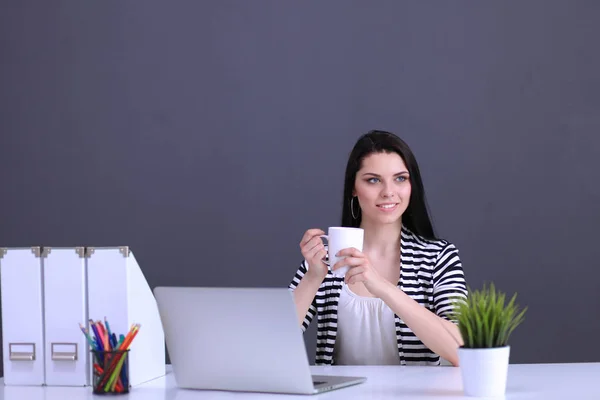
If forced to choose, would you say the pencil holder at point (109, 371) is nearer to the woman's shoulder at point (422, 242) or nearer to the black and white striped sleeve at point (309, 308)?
the black and white striped sleeve at point (309, 308)

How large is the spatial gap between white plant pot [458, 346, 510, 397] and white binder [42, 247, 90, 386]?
80 centimetres

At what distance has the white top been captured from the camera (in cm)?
250

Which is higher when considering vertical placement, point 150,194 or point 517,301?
point 150,194

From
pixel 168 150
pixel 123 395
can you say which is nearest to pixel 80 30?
pixel 168 150

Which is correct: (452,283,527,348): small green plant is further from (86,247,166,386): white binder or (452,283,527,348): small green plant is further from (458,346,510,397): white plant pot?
(86,247,166,386): white binder

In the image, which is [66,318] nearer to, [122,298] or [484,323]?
[122,298]

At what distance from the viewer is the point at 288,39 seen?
143 inches

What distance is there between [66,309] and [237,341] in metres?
0.43

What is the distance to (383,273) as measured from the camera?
2615mm

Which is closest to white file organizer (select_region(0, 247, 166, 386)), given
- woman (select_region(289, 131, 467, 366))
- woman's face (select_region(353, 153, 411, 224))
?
woman (select_region(289, 131, 467, 366))

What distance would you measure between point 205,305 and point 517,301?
6.85 feet

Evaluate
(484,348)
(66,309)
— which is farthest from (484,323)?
(66,309)

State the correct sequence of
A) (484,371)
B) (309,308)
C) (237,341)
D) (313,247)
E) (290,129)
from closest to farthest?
(484,371), (237,341), (313,247), (309,308), (290,129)

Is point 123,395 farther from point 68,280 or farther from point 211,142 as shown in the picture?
point 211,142
